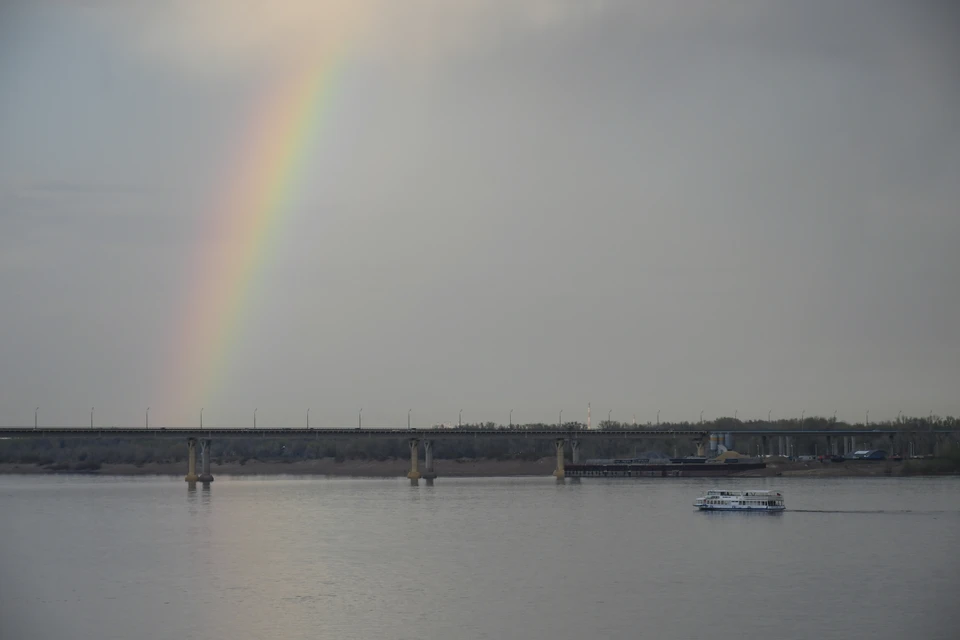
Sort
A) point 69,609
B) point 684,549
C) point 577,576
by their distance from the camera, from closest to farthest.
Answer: point 69,609, point 577,576, point 684,549

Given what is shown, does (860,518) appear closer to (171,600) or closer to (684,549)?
(684,549)

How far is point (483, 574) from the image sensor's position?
3157 inches

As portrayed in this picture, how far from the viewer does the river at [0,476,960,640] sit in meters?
60.5

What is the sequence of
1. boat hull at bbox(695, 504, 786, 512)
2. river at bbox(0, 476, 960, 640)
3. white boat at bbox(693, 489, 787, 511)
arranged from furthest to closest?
white boat at bbox(693, 489, 787, 511)
boat hull at bbox(695, 504, 786, 512)
river at bbox(0, 476, 960, 640)

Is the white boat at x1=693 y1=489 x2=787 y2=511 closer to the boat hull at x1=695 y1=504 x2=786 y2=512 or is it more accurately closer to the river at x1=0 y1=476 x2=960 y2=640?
the boat hull at x1=695 y1=504 x2=786 y2=512

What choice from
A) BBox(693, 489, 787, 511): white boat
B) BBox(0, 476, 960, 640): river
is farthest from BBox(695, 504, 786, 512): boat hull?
Answer: BBox(0, 476, 960, 640): river

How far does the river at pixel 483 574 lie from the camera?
198 ft

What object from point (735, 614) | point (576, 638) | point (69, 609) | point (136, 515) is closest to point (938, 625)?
point (735, 614)

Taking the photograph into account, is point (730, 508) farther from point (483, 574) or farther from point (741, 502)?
point (483, 574)

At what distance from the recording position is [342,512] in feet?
462

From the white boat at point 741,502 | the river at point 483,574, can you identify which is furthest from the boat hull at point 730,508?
the river at point 483,574

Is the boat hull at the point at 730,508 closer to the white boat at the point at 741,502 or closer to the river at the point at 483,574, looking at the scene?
the white boat at the point at 741,502

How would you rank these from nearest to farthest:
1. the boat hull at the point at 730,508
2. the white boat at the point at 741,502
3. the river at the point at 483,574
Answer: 1. the river at the point at 483,574
2. the boat hull at the point at 730,508
3. the white boat at the point at 741,502

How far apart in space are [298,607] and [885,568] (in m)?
41.4
